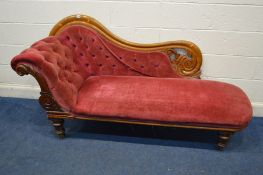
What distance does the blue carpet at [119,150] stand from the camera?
1.60m

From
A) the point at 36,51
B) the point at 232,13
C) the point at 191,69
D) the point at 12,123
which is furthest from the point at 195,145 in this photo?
the point at 12,123

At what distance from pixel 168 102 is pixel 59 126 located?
0.81 metres

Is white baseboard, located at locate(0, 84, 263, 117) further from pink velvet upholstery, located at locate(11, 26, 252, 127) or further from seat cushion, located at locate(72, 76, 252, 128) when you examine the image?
seat cushion, located at locate(72, 76, 252, 128)

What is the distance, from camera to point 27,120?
6.72ft

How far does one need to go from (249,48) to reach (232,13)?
1.02ft

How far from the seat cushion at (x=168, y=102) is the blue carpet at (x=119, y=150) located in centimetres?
29

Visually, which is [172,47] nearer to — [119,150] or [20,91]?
[119,150]

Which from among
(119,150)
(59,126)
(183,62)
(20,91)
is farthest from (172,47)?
(20,91)

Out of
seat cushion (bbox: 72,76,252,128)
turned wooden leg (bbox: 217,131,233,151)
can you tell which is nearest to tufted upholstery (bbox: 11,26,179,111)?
seat cushion (bbox: 72,76,252,128)

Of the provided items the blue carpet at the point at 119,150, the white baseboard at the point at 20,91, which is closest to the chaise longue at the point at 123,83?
the blue carpet at the point at 119,150

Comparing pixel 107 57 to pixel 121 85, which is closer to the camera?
pixel 121 85

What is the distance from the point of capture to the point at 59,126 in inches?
70.1

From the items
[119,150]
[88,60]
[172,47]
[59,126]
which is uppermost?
[172,47]

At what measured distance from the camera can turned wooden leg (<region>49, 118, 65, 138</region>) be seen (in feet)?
5.76
